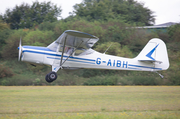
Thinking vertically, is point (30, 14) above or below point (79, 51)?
above

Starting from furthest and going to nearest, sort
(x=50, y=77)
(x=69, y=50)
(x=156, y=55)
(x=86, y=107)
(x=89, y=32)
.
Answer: (x=89, y=32), (x=156, y=55), (x=86, y=107), (x=69, y=50), (x=50, y=77)

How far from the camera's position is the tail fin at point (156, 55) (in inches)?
441

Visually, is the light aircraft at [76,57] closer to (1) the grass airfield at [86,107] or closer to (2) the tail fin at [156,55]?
(2) the tail fin at [156,55]

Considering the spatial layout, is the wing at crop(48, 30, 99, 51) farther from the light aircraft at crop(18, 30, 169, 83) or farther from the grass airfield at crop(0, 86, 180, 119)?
the grass airfield at crop(0, 86, 180, 119)

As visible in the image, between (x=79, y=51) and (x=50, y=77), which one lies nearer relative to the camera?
(x=50, y=77)

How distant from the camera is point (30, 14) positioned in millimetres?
34156

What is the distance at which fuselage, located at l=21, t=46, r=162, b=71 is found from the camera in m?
9.97

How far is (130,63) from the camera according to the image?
36.6ft

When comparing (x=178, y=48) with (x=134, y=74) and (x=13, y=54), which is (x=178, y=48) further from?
(x=13, y=54)

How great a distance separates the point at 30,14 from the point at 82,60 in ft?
87.0

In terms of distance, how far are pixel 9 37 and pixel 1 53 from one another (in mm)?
2544

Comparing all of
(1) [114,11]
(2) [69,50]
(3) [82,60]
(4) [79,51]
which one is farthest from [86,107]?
(1) [114,11]

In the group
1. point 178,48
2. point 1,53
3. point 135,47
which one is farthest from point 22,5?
point 178,48

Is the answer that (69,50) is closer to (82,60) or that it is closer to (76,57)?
(76,57)
